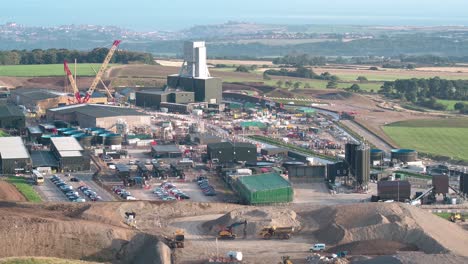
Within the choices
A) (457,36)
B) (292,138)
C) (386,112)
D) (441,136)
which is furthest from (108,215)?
(457,36)

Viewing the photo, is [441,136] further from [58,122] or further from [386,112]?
[58,122]

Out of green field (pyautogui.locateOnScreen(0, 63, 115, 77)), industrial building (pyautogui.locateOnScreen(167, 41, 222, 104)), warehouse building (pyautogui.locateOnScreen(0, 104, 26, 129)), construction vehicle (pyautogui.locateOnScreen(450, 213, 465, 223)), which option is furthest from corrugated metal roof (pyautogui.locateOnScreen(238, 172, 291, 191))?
green field (pyautogui.locateOnScreen(0, 63, 115, 77))

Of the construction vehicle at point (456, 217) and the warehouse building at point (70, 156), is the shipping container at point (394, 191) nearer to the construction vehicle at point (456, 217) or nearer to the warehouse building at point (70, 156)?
the construction vehicle at point (456, 217)

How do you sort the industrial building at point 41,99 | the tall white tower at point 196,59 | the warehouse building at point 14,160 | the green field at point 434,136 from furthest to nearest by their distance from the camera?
the tall white tower at point 196,59, the industrial building at point 41,99, the green field at point 434,136, the warehouse building at point 14,160

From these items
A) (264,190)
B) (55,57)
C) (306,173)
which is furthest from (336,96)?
(264,190)

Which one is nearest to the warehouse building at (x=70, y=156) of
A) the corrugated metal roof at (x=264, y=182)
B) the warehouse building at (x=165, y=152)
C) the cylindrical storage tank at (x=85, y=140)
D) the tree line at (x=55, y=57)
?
the cylindrical storage tank at (x=85, y=140)

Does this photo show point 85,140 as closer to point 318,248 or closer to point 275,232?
point 275,232

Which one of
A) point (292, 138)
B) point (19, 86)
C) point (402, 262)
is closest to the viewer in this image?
point (402, 262)
